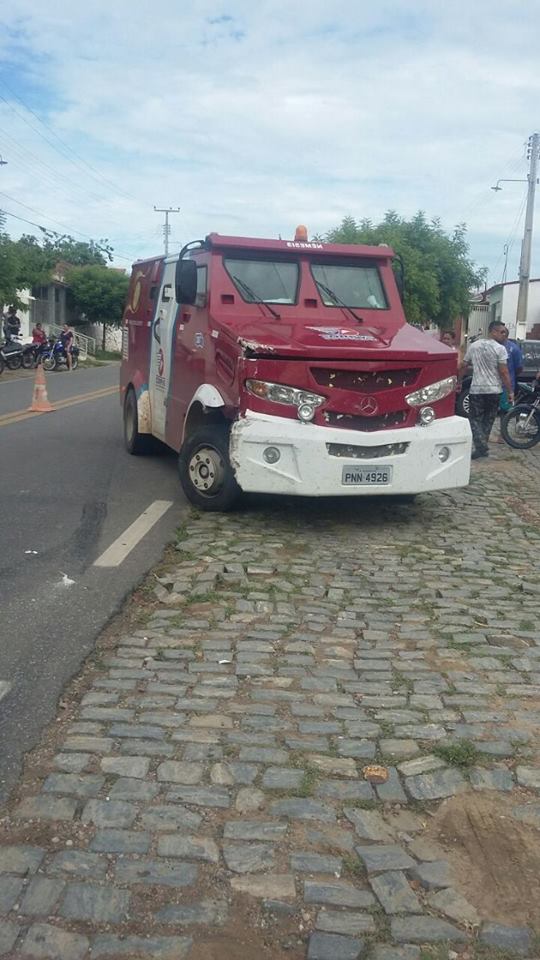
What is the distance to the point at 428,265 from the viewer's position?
4044cm

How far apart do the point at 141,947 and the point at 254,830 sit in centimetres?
66

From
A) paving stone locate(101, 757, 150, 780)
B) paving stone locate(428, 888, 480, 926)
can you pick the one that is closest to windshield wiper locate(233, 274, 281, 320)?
paving stone locate(101, 757, 150, 780)

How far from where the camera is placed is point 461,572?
6555 millimetres

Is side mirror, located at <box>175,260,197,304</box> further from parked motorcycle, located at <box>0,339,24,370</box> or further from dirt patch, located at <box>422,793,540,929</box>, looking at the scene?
parked motorcycle, located at <box>0,339,24,370</box>

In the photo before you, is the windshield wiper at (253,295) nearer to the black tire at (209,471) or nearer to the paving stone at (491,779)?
the black tire at (209,471)

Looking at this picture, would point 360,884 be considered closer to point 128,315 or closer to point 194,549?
point 194,549

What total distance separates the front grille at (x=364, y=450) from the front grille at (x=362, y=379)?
17.4 inches

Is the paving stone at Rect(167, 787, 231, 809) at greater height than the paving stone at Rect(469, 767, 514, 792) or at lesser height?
lesser

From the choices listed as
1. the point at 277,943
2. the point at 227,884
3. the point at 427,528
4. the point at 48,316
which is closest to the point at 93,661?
the point at 227,884

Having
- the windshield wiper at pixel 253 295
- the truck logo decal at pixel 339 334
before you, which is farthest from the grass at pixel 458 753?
the windshield wiper at pixel 253 295

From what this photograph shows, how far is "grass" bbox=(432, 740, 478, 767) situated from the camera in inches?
147

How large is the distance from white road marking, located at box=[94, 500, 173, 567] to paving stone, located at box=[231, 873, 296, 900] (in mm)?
3764

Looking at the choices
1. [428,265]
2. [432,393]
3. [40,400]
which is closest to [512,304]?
[428,265]

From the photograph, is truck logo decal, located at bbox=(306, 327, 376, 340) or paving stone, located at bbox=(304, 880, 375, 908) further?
truck logo decal, located at bbox=(306, 327, 376, 340)
